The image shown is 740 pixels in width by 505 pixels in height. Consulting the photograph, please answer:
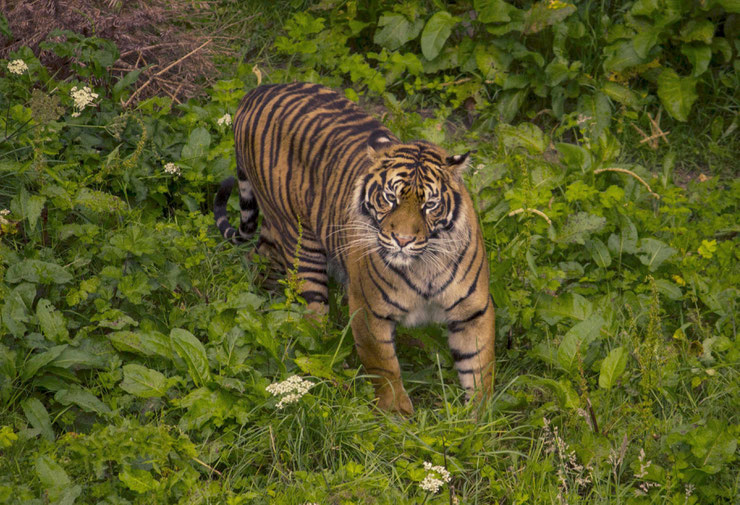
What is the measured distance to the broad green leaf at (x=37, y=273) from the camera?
3.56 m

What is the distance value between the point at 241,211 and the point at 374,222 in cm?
148

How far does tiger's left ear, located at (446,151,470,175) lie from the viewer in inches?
131

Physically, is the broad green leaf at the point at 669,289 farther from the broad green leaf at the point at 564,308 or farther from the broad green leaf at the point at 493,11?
the broad green leaf at the point at 493,11

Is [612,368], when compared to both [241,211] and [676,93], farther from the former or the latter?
[676,93]

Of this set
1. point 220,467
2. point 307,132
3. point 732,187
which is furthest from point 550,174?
point 220,467

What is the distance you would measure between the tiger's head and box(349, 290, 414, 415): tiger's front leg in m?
0.29

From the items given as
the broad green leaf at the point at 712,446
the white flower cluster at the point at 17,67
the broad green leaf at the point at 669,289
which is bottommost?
the broad green leaf at the point at 669,289

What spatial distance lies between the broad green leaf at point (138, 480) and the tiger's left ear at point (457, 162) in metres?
1.69

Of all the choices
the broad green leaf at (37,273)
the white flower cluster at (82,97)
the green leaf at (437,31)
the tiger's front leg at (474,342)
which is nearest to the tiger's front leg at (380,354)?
the tiger's front leg at (474,342)

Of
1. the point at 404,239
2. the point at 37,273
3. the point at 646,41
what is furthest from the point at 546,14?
the point at 37,273

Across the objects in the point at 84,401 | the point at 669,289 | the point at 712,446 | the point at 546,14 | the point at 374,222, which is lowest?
the point at 669,289

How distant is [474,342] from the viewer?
356 centimetres

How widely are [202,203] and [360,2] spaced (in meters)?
2.18

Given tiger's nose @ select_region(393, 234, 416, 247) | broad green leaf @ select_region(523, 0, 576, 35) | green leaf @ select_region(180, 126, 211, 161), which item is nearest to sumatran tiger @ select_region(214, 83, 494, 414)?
tiger's nose @ select_region(393, 234, 416, 247)
